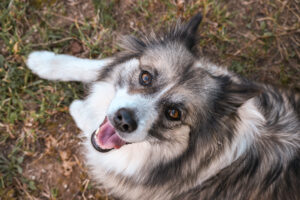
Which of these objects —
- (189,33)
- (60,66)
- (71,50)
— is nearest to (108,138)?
(189,33)

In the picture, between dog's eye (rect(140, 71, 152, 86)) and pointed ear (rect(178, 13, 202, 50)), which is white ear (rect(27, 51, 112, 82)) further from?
pointed ear (rect(178, 13, 202, 50))

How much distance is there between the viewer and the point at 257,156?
7.66 ft

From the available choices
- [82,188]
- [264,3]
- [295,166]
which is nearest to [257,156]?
[295,166]

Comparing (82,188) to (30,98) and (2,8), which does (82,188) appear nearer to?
(30,98)

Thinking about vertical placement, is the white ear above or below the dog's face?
below

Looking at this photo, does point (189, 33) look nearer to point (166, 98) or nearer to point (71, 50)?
point (166, 98)

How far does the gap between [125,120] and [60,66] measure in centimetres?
155

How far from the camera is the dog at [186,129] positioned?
84.9 inches

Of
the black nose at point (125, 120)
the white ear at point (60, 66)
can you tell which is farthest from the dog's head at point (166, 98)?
the white ear at point (60, 66)

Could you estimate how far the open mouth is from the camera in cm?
236

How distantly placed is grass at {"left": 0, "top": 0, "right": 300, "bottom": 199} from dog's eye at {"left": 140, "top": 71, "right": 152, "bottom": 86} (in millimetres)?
1112

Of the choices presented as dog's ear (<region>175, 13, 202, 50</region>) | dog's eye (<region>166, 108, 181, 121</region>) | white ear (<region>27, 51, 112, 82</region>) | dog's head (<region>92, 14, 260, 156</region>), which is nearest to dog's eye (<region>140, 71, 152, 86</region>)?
dog's head (<region>92, 14, 260, 156</region>)

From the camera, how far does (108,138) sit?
93.8 inches

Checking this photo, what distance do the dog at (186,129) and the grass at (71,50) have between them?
2.97 feet
